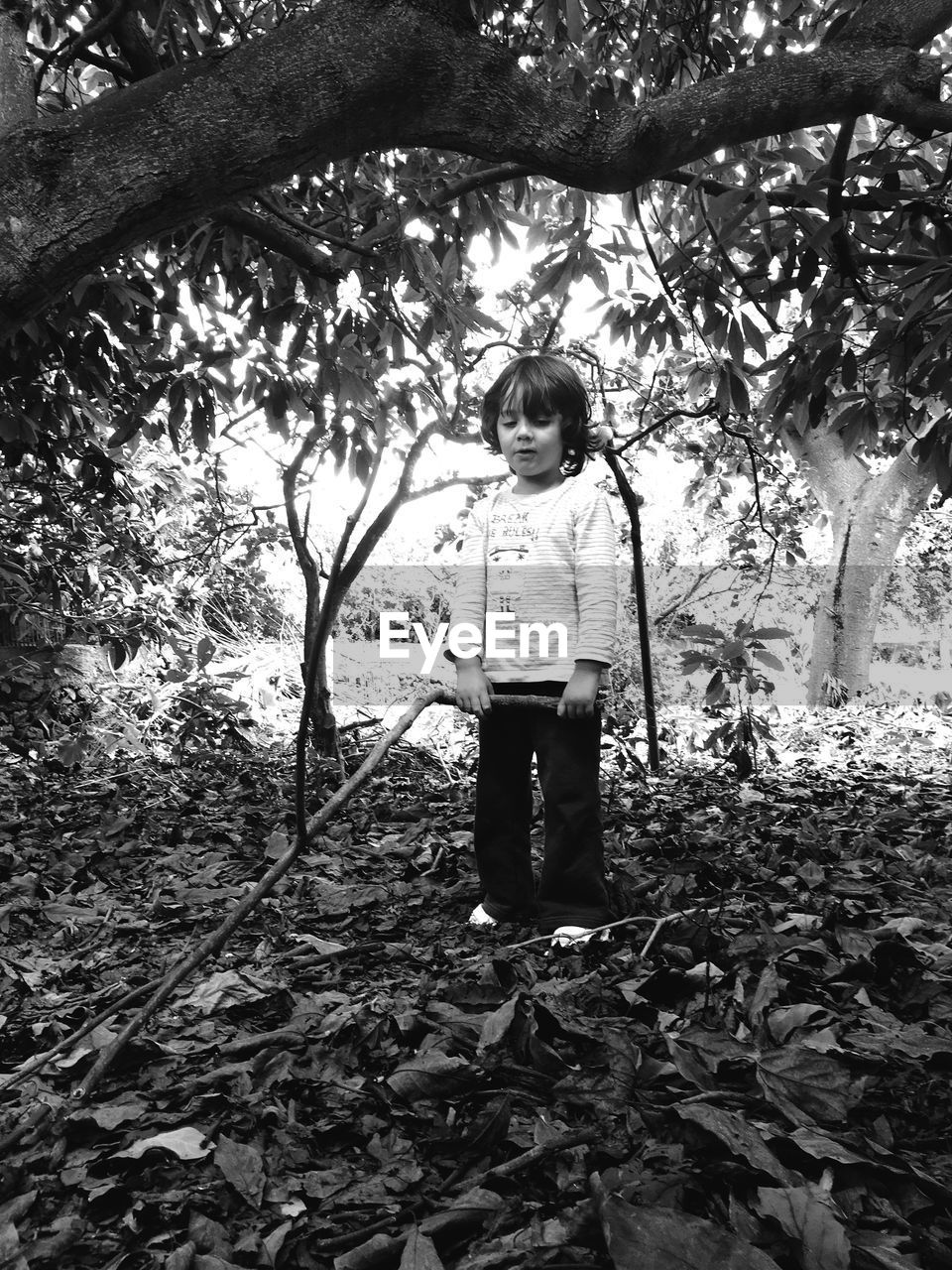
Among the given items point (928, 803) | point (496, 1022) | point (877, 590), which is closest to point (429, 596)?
point (877, 590)

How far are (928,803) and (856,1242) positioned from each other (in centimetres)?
295

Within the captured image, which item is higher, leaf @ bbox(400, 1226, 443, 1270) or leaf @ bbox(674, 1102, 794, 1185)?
leaf @ bbox(674, 1102, 794, 1185)

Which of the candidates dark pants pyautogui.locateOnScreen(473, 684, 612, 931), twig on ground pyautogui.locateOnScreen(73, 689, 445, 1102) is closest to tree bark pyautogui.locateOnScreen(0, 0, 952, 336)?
twig on ground pyautogui.locateOnScreen(73, 689, 445, 1102)

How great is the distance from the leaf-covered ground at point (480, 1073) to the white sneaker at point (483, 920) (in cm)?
10

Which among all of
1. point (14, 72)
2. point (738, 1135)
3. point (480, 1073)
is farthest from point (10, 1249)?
point (14, 72)

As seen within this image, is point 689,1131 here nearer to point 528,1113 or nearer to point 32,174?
point 528,1113

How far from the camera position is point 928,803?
3.56m

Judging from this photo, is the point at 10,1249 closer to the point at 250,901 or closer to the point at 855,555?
the point at 250,901

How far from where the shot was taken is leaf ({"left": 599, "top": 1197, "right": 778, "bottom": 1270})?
903mm

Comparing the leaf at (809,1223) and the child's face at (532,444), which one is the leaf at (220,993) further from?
the child's face at (532,444)

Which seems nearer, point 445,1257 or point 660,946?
point 445,1257

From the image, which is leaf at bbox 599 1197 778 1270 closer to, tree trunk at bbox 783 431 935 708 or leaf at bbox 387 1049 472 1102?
leaf at bbox 387 1049 472 1102

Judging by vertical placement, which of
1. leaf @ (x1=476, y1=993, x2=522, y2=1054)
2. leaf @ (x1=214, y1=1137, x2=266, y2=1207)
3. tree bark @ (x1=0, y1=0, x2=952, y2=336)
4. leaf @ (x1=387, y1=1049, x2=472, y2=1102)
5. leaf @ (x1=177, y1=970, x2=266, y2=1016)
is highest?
tree bark @ (x1=0, y1=0, x2=952, y2=336)

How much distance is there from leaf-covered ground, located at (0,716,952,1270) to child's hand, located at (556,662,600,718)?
461 millimetres
